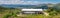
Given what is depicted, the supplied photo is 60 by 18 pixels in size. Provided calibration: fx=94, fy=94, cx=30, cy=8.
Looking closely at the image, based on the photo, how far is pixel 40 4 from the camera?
131cm

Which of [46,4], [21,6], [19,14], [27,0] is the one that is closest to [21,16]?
[19,14]

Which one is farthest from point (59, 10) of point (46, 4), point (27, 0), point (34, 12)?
point (27, 0)

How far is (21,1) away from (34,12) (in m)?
0.24

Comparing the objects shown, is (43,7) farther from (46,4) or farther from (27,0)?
(27,0)

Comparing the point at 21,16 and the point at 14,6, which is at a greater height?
the point at 14,6

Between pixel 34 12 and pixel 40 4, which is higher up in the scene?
pixel 40 4

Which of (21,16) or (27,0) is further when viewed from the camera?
(27,0)

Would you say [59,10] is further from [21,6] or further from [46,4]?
[21,6]

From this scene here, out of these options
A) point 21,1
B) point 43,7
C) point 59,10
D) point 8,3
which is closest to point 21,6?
point 21,1

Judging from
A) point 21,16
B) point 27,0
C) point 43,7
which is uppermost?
point 27,0

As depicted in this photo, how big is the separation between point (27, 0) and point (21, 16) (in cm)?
25

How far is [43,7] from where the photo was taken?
1.31 m

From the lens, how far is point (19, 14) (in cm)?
126

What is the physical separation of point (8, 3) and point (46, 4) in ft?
1.74
